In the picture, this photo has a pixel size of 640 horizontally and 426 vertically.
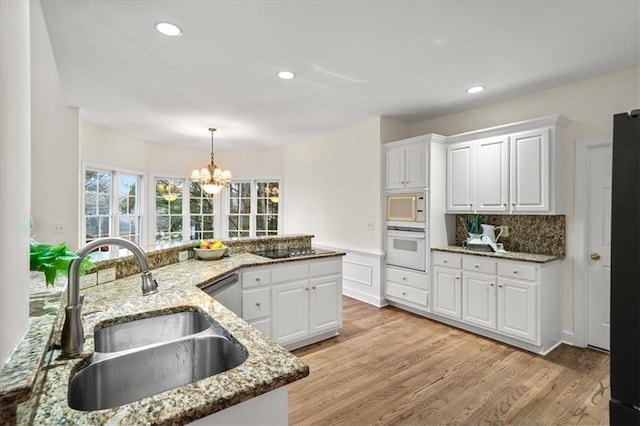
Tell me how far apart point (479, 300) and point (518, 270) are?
0.53m

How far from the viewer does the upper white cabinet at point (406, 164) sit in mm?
3939

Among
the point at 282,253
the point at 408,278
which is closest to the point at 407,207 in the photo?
the point at 408,278

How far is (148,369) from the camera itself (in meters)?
1.27

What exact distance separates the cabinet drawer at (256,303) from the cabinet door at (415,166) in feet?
7.53

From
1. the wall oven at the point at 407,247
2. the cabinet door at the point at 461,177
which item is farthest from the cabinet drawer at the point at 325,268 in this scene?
the cabinet door at the point at 461,177

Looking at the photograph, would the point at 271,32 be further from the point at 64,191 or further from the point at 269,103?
the point at 64,191

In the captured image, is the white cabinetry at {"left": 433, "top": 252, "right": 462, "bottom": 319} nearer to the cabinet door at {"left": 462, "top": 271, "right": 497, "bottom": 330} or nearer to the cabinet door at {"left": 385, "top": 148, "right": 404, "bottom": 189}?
the cabinet door at {"left": 462, "top": 271, "right": 497, "bottom": 330}

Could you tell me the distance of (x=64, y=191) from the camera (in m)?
3.95

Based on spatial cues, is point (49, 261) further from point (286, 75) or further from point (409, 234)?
point (409, 234)

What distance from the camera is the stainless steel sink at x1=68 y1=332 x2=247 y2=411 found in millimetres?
1110

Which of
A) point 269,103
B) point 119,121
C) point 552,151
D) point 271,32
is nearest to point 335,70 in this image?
point 271,32

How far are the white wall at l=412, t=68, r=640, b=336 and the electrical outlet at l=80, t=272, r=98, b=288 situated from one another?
4.13 m

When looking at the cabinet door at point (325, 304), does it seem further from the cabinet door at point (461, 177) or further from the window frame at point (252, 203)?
the window frame at point (252, 203)

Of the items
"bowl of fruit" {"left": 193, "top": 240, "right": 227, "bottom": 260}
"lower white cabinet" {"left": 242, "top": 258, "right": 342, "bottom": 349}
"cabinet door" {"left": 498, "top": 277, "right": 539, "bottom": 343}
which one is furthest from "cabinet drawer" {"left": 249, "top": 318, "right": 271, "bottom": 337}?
"cabinet door" {"left": 498, "top": 277, "right": 539, "bottom": 343}
